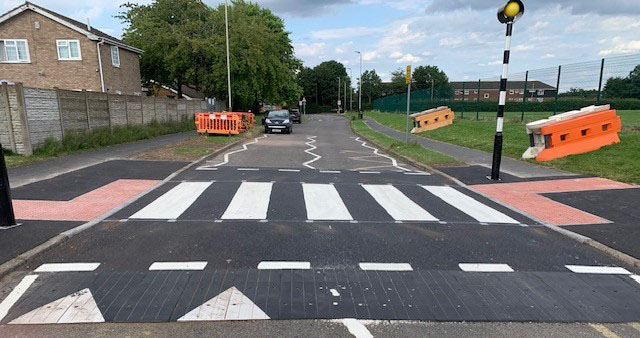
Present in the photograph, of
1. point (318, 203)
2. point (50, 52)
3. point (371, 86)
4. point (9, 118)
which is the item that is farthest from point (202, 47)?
point (371, 86)

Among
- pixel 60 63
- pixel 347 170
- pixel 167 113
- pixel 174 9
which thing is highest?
pixel 174 9

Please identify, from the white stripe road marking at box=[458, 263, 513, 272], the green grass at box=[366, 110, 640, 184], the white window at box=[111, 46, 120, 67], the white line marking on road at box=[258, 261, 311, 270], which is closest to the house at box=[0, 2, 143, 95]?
the white window at box=[111, 46, 120, 67]

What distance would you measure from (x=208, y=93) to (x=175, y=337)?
36.0 metres

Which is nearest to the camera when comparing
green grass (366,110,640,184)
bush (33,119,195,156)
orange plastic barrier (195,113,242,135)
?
green grass (366,110,640,184)

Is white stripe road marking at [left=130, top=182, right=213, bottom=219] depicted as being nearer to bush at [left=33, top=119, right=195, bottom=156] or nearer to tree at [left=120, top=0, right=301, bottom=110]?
bush at [left=33, top=119, right=195, bottom=156]

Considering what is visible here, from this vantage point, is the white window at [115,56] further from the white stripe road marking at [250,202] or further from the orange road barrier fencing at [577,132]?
the orange road barrier fencing at [577,132]

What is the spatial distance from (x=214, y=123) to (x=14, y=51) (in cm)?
1862

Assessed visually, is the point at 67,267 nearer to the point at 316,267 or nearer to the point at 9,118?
the point at 316,267

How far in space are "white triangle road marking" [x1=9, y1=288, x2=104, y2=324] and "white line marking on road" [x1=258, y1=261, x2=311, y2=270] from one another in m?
1.57

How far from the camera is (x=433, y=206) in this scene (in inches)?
276

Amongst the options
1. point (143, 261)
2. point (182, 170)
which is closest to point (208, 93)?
point (182, 170)

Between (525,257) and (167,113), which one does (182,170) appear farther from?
(167,113)

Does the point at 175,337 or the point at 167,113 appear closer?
the point at 175,337

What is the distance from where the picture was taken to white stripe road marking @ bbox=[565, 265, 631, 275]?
423cm
